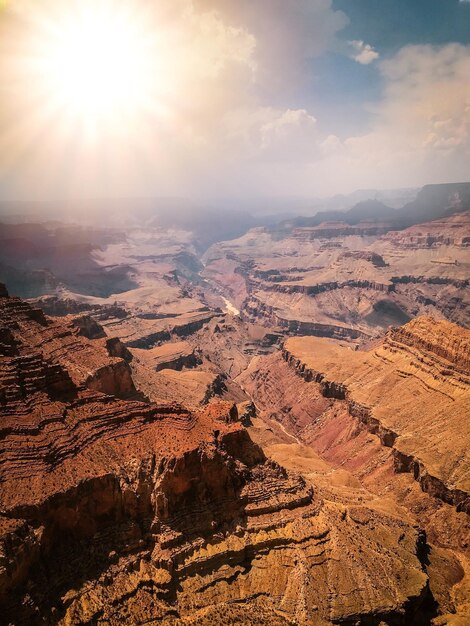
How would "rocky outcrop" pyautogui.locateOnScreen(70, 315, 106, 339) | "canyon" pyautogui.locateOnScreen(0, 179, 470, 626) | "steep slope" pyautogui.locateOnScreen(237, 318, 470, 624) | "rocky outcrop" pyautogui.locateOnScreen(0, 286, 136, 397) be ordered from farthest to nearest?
1. "rocky outcrop" pyautogui.locateOnScreen(70, 315, 106, 339)
2. "rocky outcrop" pyautogui.locateOnScreen(0, 286, 136, 397)
3. "steep slope" pyautogui.locateOnScreen(237, 318, 470, 624)
4. "canyon" pyautogui.locateOnScreen(0, 179, 470, 626)

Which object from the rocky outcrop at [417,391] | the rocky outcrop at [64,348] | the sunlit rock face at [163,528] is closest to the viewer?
the sunlit rock face at [163,528]

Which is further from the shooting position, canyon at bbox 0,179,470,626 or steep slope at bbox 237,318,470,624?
steep slope at bbox 237,318,470,624

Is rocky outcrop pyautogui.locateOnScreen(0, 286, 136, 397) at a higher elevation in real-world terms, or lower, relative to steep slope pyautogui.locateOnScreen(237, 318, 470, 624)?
higher

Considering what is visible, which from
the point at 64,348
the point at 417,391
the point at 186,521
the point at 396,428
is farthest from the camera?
the point at 417,391

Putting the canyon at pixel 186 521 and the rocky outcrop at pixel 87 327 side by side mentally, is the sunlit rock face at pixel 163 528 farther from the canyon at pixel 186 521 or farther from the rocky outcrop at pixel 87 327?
the rocky outcrop at pixel 87 327

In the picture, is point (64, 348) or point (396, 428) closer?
point (64, 348)

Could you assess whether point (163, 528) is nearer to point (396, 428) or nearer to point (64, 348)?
point (64, 348)

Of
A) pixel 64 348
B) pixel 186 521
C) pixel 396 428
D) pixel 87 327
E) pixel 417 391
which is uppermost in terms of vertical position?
Answer: pixel 64 348

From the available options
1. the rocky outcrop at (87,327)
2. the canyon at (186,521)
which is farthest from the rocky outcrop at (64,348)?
the rocky outcrop at (87,327)

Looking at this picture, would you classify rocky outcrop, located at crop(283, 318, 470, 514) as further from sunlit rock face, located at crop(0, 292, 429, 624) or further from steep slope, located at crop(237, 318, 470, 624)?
sunlit rock face, located at crop(0, 292, 429, 624)

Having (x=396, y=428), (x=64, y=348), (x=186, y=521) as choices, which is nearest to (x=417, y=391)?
A: (x=396, y=428)

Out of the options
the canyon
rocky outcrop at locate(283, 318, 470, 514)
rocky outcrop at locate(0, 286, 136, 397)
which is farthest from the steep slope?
rocky outcrop at locate(0, 286, 136, 397)

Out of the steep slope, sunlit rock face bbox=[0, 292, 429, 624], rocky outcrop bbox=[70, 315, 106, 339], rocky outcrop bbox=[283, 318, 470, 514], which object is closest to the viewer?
sunlit rock face bbox=[0, 292, 429, 624]
